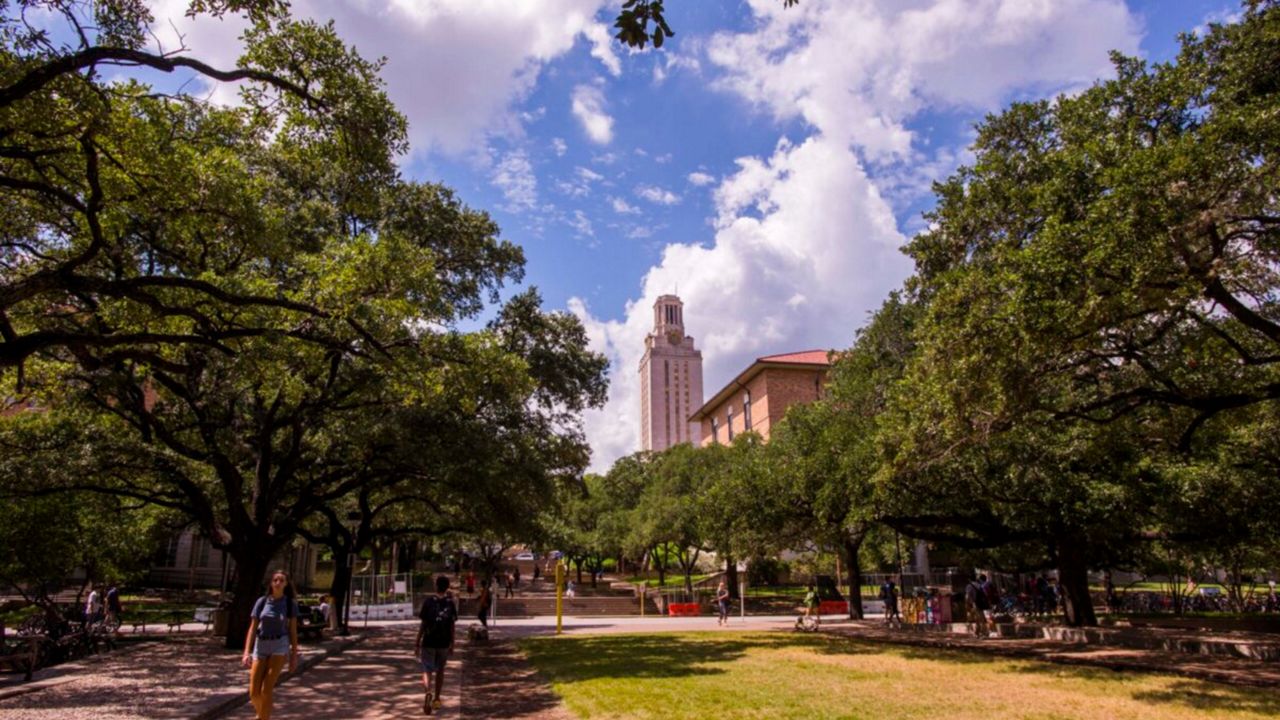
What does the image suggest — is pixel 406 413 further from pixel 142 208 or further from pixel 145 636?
pixel 145 636

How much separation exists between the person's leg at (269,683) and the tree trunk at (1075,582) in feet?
62.4

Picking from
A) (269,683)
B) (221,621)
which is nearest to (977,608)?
(269,683)

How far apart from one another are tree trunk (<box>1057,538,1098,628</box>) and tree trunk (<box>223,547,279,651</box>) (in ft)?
65.5

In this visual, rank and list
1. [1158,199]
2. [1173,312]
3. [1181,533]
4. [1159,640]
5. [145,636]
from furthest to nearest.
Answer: [145,636] < [1181,533] < [1159,640] < [1173,312] < [1158,199]

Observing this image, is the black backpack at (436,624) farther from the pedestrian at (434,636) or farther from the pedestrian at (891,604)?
the pedestrian at (891,604)

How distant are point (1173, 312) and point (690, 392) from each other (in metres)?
156

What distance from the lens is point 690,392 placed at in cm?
16600

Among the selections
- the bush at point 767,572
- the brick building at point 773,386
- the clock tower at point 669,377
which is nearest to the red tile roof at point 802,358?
the brick building at point 773,386

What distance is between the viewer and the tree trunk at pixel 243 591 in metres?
17.5

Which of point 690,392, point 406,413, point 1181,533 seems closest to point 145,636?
point 406,413

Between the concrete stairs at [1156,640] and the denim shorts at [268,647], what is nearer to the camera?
the denim shorts at [268,647]

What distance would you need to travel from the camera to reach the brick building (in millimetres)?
60062

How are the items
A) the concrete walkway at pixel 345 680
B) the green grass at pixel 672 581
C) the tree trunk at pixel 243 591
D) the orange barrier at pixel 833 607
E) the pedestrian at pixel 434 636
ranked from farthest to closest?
the green grass at pixel 672 581 < the orange barrier at pixel 833 607 < the tree trunk at pixel 243 591 < the pedestrian at pixel 434 636 < the concrete walkway at pixel 345 680

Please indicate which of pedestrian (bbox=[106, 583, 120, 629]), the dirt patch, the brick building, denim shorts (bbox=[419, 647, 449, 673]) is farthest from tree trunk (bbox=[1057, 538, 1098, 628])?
the brick building
